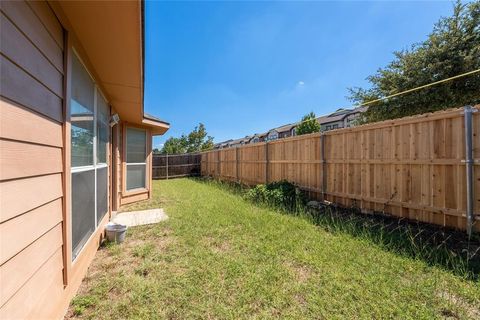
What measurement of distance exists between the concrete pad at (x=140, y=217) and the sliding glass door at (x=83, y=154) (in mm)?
1301

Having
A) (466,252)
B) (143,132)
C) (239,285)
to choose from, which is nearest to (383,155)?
(466,252)

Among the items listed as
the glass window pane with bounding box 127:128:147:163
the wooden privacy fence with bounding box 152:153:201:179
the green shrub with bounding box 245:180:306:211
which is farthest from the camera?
the wooden privacy fence with bounding box 152:153:201:179

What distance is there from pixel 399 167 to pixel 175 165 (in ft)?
43.6

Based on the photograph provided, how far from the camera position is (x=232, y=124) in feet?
115

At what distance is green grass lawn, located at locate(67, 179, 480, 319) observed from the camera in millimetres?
1897

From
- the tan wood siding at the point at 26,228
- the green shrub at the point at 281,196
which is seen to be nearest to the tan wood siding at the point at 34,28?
the tan wood siding at the point at 26,228

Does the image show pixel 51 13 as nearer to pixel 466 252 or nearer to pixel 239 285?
pixel 239 285

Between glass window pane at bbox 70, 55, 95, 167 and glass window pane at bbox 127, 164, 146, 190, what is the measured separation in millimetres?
3716

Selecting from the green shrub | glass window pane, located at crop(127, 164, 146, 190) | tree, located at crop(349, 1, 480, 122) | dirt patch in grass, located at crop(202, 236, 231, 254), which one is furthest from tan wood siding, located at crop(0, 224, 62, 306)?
tree, located at crop(349, 1, 480, 122)

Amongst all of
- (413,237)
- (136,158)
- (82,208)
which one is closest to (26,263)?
(82,208)

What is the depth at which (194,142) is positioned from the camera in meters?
29.3

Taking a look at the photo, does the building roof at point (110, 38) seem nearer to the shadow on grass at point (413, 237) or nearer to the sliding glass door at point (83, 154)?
the sliding glass door at point (83, 154)

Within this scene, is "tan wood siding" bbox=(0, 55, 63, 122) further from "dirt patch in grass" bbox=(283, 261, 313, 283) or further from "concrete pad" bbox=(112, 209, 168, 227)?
"concrete pad" bbox=(112, 209, 168, 227)

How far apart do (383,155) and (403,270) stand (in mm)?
2487
